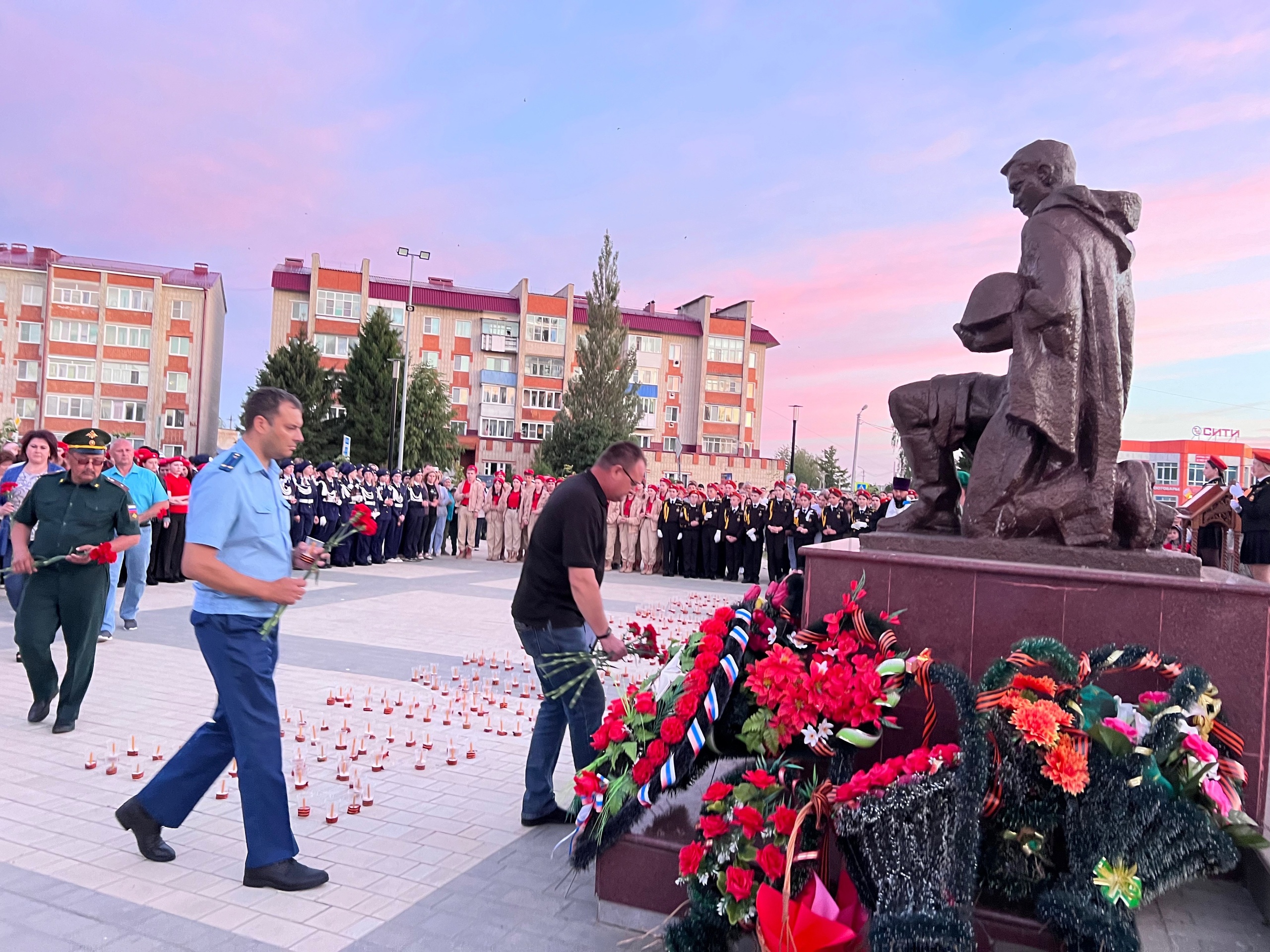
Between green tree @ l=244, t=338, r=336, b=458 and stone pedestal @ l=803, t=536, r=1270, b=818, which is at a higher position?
green tree @ l=244, t=338, r=336, b=458

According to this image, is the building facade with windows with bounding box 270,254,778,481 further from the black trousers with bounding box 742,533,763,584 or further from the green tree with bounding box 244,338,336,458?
the black trousers with bounding box 742,533,763,584

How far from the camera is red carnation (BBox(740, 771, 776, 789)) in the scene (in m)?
3.28

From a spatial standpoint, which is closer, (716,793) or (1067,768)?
(1067,768)

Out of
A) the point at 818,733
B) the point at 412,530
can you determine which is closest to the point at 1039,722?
the point at 818,733

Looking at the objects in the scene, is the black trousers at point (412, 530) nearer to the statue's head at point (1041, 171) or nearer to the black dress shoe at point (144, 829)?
the black dress shoe at point (144, 829)

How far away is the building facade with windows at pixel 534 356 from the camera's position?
5844 cm

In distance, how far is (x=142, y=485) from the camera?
10461mm

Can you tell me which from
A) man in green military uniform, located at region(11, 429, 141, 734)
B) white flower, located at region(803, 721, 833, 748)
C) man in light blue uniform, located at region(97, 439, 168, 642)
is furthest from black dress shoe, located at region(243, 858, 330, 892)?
man in light blue uniform, located at region(97, 439, 168, 642)

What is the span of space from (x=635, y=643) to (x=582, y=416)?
5526 cm

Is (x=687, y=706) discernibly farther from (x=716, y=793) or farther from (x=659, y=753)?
(x=716, y=793)

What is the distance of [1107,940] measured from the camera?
9.55 feet

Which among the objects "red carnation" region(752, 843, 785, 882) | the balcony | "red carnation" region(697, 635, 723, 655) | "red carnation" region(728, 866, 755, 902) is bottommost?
"red carnation" region(728, 866, 755, 902)

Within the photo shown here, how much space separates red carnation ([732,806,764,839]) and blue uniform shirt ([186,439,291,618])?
2.08m

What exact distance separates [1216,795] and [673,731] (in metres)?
1.85
